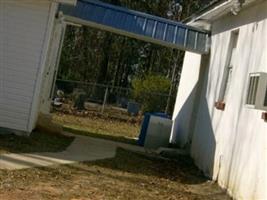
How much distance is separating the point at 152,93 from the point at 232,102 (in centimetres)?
1654

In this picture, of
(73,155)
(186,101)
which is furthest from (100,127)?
(73,155)

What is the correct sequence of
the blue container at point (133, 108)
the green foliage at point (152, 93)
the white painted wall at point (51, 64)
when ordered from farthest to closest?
the blue container at point (133, 108)
the green foliage at point (152, 93)
the white painted wall at point (51, 64)

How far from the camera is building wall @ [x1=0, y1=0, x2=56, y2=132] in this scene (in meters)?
12.7

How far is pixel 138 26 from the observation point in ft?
50.4

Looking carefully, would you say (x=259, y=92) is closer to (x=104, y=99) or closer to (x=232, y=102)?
(x=232, y=102)

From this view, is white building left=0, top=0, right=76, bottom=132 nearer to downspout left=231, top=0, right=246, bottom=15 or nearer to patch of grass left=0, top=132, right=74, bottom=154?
patch of grass left=0, top=132, right=74, bottom=154

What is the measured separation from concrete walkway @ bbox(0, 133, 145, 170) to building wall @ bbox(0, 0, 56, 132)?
1.30 m

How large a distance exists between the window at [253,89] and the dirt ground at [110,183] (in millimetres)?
1933

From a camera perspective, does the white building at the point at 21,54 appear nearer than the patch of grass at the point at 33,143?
No

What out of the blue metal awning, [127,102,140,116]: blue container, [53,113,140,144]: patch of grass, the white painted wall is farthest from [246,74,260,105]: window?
[127,102,140,116]: blue container

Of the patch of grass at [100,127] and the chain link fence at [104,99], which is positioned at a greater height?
the chain link fence at [104,99]

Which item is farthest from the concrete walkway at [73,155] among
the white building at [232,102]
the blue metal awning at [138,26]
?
the blue metal awning at [138,26]

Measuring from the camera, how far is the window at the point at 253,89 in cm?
789

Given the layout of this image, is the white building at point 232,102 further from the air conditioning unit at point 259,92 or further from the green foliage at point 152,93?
the green foliage at point 152,93
